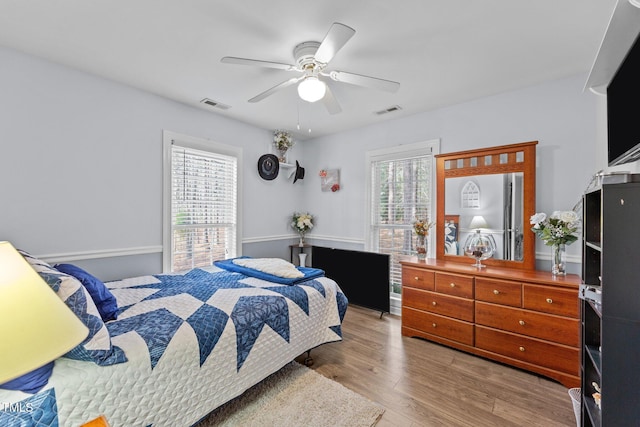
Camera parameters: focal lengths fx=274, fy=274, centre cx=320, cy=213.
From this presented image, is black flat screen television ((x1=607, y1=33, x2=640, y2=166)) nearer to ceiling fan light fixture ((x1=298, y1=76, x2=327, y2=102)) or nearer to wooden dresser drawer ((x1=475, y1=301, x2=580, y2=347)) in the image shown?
wooden dresser drawer ((x1=475, y1=301, x2=580, y2=347))

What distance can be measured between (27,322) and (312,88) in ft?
6.23

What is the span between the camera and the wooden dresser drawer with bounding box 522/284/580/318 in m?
2.12

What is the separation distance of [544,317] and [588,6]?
7.14 feet

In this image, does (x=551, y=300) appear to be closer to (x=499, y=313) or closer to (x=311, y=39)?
(x=499, y=313)

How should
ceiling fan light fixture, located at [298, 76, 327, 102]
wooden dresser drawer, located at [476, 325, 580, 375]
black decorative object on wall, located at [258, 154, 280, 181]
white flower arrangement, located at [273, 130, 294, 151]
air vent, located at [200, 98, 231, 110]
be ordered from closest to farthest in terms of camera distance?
ceiling fan light fixture, located at [298, 76, 327, 102], wooden dresser drawer, located at [476, 325, 580, 375], air vent, located at [200, 98, 231, 110], black decorative object on wall, located at [258, 154, 280, 181], white flower arrangement, located at [273, 130, 294, 151]

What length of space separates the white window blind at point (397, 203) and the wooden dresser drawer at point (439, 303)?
0.71 meters

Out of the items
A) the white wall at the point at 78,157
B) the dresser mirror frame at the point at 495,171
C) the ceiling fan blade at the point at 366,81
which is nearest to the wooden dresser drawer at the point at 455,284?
the dresser mirror frame at the point at 495,171

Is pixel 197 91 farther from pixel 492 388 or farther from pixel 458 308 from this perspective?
pixel 492 388

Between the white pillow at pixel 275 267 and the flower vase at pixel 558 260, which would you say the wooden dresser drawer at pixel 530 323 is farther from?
the white pillow at pixel 275 267

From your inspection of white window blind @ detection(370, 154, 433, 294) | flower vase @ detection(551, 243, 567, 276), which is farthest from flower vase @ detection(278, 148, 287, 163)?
flower vase @ detection(551, 243, 567, 276)

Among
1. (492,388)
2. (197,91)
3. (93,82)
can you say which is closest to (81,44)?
(93,82)

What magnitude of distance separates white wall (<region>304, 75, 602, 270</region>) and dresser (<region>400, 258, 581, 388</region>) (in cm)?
56

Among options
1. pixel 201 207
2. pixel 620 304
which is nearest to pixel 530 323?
pixel 620 304

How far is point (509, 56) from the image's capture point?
2176 mm
